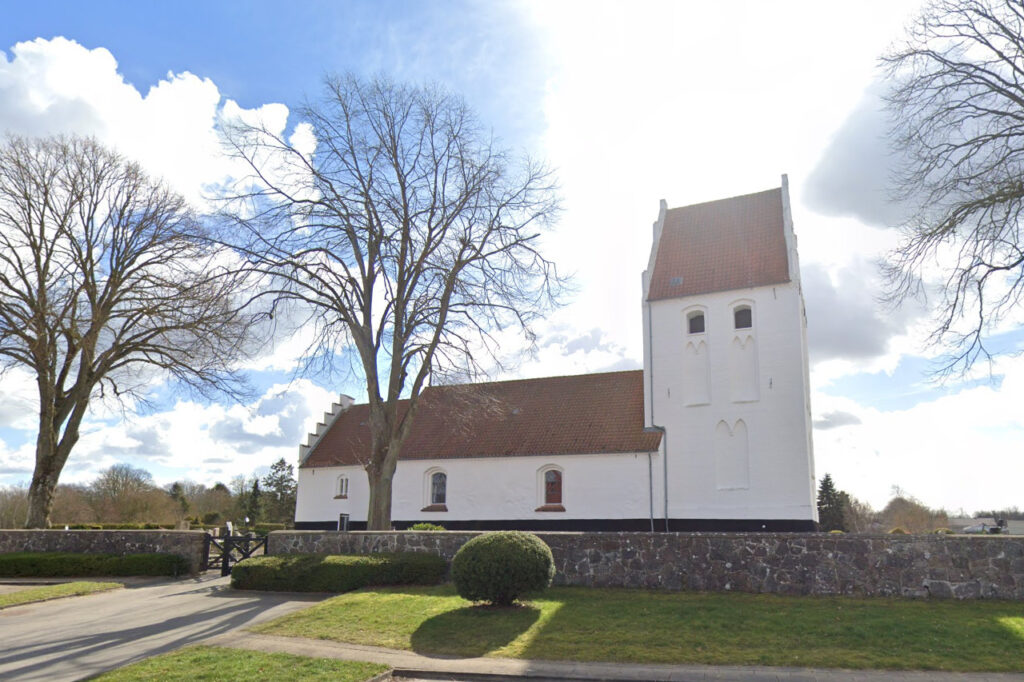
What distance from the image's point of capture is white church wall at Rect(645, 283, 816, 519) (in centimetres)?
2483

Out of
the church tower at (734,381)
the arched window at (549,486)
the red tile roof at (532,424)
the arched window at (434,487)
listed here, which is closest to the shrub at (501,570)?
the red tile roof at (532,424)

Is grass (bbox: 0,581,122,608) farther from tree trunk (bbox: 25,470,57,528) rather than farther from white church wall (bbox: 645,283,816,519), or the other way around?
white church wall (bbox: 645,283,816,519)

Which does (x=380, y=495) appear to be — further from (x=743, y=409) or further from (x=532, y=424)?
(x=743, y=409)

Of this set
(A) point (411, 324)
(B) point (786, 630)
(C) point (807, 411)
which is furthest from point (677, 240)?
(B) point (786, 630)

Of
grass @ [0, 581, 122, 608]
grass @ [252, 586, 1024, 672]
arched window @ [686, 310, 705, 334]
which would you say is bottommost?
grass @ [0, 581, 122, 608]

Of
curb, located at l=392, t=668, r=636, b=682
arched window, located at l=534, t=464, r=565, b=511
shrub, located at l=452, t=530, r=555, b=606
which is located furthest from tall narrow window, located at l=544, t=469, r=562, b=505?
curb, located at l=392, t=668, r=636, b=682

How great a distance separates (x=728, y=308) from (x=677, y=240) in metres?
4.56

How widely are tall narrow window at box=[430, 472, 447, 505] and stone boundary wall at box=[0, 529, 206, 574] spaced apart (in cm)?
1206

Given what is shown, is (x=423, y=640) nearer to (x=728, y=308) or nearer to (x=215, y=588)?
(x=215, y=588)

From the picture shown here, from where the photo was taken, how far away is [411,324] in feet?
67.2

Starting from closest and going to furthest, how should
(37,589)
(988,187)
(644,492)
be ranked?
(988,187), (37,589), (644,492)

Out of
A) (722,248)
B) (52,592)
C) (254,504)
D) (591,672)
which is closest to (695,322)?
(722,248)

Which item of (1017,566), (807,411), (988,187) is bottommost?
(1017,566)

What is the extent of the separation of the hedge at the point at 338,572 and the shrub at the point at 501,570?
3.14 m
